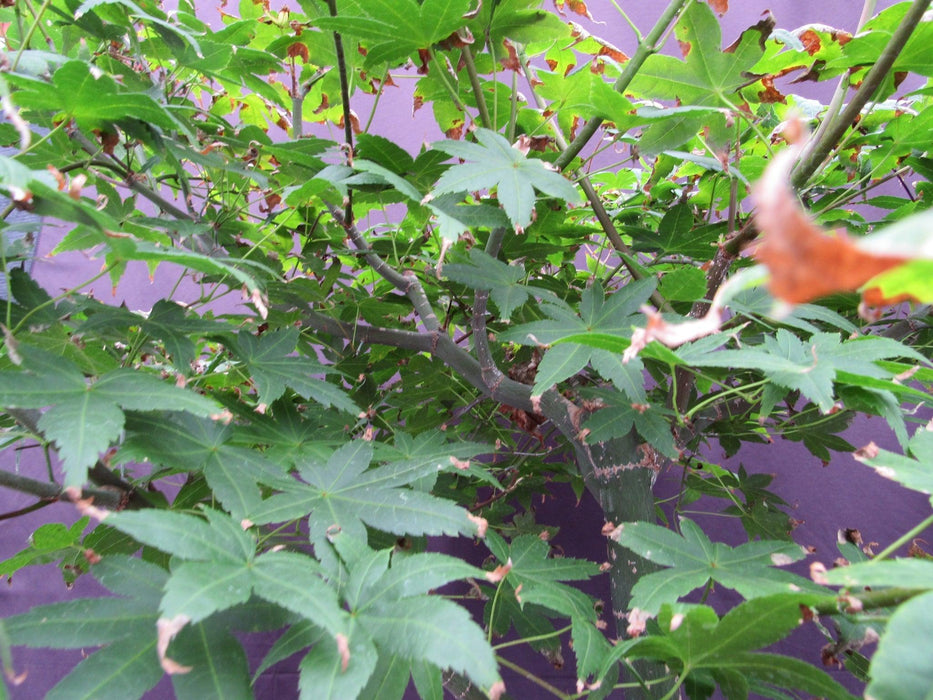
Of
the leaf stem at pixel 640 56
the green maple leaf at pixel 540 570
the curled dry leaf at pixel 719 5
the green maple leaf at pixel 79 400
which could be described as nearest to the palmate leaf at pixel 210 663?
the green maple leaf at pixel 79 400

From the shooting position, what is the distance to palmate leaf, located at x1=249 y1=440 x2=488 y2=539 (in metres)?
0.42

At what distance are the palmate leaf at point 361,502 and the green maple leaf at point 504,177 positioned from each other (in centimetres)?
22

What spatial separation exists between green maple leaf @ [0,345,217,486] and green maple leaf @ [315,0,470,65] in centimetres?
33

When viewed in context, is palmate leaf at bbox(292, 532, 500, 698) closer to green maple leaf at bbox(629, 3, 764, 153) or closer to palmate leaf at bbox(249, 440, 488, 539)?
palmate leaf at bbox(249, 440, 488, 539)

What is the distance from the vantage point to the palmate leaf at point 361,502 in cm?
42

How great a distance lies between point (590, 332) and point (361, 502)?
237 millimetres

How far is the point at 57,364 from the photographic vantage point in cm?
40

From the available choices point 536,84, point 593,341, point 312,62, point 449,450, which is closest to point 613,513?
point 449,450

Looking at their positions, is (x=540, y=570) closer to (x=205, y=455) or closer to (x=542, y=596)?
(x=542, y=596)

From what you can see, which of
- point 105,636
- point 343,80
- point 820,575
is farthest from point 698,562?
point 343,80

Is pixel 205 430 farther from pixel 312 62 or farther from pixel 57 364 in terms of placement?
pixel 312 62

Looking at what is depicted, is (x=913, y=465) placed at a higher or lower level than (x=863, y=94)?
lower

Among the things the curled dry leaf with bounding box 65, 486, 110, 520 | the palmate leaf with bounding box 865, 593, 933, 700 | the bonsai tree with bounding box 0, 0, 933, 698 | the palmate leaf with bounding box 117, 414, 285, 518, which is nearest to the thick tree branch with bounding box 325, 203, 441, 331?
the bonsai tree with bounding box 0, 0, 933, 698

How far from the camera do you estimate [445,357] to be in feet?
2.10
